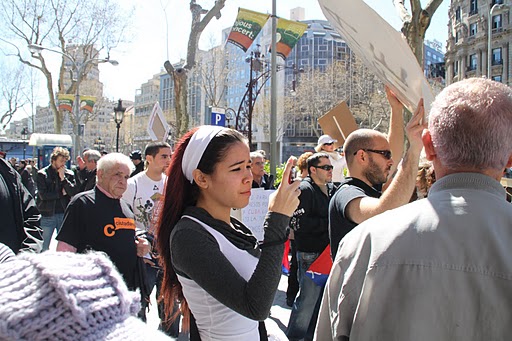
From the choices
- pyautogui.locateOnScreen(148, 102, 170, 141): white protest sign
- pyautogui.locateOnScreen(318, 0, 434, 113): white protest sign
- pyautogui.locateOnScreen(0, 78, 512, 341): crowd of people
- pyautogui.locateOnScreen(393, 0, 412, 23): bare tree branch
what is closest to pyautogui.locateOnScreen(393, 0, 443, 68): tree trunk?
pyautogui.locateOnScreen(393, 0, 412, 23): bare tree branch

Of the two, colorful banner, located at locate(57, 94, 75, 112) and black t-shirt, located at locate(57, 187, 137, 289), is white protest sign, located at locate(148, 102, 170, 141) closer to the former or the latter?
black t-shirt, located at locate(57, 187, 137, 289)

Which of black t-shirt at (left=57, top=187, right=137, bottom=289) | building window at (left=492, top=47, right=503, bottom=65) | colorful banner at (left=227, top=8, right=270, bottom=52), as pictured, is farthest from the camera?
building window at (left=492, top=47, right=503, bottom=65)

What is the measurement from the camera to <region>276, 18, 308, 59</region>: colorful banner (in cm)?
1391

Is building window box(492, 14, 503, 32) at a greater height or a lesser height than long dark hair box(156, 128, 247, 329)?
greater

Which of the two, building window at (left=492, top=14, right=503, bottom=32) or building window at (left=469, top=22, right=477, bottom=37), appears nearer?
building window at (left=492, top=14, right=503, bottom=32)

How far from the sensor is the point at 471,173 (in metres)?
1.37

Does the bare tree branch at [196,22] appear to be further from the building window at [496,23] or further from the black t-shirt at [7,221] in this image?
the building window at [496,23]

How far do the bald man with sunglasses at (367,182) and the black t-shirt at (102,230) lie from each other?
1.63 metres

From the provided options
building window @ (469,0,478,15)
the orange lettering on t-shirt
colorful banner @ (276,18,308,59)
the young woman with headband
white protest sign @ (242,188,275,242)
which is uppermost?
building window @ (469,0,478,15)

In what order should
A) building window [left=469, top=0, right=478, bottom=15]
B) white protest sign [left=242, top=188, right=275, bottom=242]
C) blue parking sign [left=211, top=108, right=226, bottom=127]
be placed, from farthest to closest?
building window [left=469, top=0, right=478, bottom=15], blue parking sign [left=211, top=108, right=226, bottom=127], white protest sign [left=242, top=188, right=275, bottom=242]

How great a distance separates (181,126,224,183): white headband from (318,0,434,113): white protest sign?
2.46 ft

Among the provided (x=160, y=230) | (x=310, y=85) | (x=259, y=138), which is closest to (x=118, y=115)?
(x=160, y=230)

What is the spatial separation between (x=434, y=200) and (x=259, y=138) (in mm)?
79610

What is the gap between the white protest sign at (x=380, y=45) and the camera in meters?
1.86
